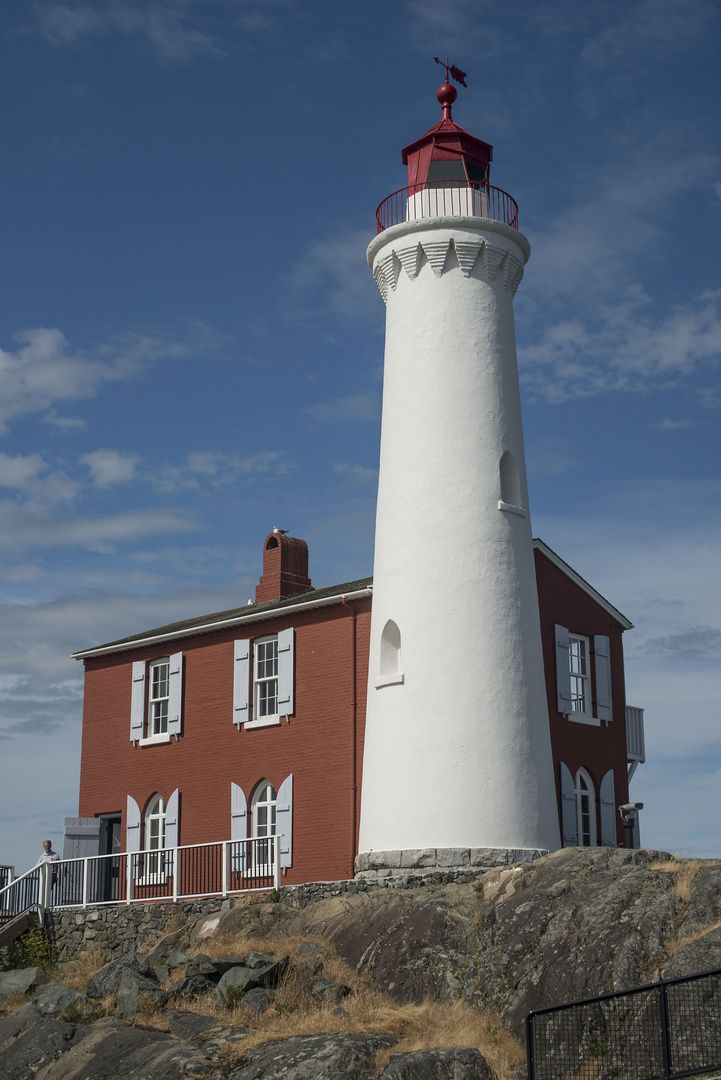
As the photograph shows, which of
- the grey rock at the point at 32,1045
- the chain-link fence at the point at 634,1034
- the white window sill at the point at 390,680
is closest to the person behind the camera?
the chain-link fence at the point at 634,1034

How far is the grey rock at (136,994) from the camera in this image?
17.0 m

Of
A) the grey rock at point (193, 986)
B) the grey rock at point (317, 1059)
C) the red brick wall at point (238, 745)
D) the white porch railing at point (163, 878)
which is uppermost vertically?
the red brick wall at point (238, 745)

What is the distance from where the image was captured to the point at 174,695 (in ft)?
88.3

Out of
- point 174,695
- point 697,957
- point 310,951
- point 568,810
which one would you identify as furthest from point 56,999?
point 568,810

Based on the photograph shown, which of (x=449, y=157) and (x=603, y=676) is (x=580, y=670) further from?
(x=449, y=157)

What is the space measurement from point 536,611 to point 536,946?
728 centimetres

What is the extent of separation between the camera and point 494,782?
65.5 ft

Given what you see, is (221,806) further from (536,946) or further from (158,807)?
(536,946)

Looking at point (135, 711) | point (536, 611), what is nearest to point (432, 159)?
point (536, 611)

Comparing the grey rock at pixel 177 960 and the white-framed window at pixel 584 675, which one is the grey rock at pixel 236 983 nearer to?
the grey rock at pixel 177 960

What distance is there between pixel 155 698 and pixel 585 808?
10055mm

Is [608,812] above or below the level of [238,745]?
below

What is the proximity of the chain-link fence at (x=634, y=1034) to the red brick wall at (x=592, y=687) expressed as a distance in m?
10.3

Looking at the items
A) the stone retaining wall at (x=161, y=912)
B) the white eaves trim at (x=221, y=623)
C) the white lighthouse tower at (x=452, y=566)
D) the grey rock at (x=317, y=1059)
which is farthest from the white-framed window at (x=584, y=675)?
the grey rock at (x=317, y=1059)
